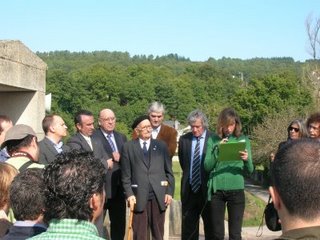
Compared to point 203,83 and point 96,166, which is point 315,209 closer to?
point 96,166

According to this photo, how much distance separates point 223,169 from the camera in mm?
6992

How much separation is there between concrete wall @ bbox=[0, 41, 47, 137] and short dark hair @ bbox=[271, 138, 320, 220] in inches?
258

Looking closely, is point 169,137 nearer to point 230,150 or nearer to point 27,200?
point 230,150

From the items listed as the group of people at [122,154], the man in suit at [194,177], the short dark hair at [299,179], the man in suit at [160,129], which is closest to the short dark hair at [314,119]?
the man in suit at [194,177]

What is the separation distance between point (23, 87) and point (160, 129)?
2185 millimetres

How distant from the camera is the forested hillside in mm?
58656

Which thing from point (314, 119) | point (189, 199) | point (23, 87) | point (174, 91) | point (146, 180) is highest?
point (174, 91)

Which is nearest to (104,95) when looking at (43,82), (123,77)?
(123,77)

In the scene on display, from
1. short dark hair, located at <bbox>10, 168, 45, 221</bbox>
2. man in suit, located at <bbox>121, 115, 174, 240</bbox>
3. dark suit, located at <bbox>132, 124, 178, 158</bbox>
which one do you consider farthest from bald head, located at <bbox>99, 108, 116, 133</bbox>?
short dark hair, located at <bbox>10, 168, 45, 221</bbox>

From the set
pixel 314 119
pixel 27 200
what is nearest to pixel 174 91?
pixel 314 119

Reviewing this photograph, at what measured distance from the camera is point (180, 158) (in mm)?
7684

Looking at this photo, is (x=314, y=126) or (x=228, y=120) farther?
(x=228, y=120)

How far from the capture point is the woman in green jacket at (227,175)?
22.8 ft

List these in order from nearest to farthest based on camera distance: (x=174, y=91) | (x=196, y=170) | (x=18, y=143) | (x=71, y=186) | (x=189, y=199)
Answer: (x=71, y=186)
(x=18, y=143)
(x=196, y=170)
(x=189, y=199)
(x=174, y=91)
